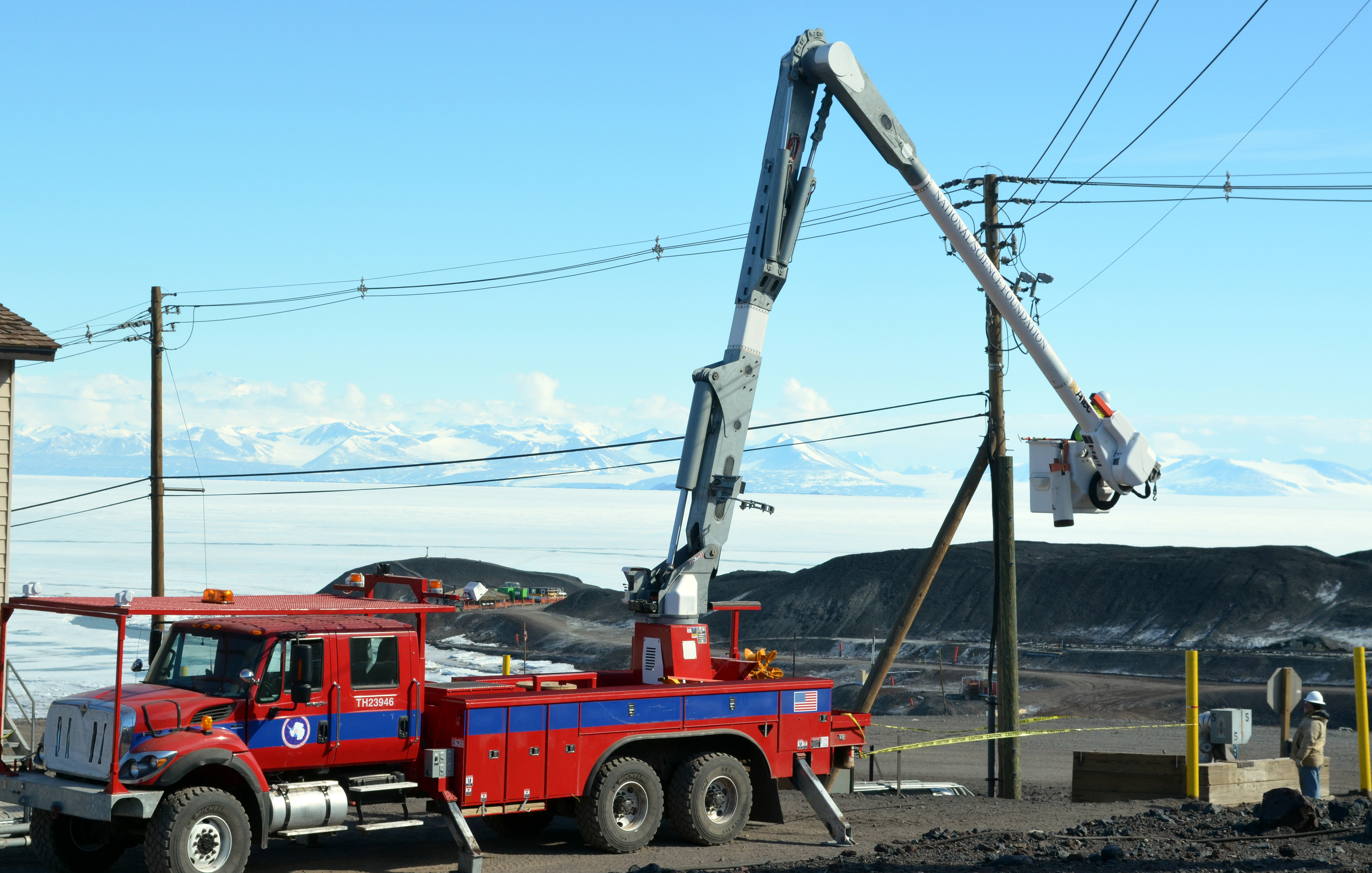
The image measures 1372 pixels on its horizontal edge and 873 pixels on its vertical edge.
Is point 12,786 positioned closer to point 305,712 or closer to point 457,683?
point 305,712

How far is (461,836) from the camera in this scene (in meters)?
12.8

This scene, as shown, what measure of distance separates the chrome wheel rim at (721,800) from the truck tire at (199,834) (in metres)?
4.99

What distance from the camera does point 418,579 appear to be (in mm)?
13812

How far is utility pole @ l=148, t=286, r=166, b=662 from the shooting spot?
27.7 metres

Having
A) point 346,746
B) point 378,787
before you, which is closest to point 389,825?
point 378,787

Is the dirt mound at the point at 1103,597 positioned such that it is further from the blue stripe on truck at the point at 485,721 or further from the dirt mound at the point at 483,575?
the blue stripe on truck at the point at 485,721

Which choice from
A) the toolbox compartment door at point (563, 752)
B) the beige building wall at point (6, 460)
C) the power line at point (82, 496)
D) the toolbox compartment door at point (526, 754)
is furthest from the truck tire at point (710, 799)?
the power line at point (82, 496)

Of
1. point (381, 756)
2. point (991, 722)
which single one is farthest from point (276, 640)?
point (991, 722)

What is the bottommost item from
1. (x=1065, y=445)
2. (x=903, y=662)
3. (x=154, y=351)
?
(x=903, y=662)

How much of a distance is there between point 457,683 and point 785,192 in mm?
7018

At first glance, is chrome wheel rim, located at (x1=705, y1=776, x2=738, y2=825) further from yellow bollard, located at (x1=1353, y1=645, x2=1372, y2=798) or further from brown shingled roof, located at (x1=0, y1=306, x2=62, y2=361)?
brown shingled roof, located at (x1=0, y1=306, x2=62, y2=361)

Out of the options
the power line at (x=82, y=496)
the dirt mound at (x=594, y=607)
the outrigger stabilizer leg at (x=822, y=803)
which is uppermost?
the power line at (x=82, y=496)

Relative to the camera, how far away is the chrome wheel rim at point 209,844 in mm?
11688

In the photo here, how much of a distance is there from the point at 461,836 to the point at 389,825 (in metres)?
0.68
